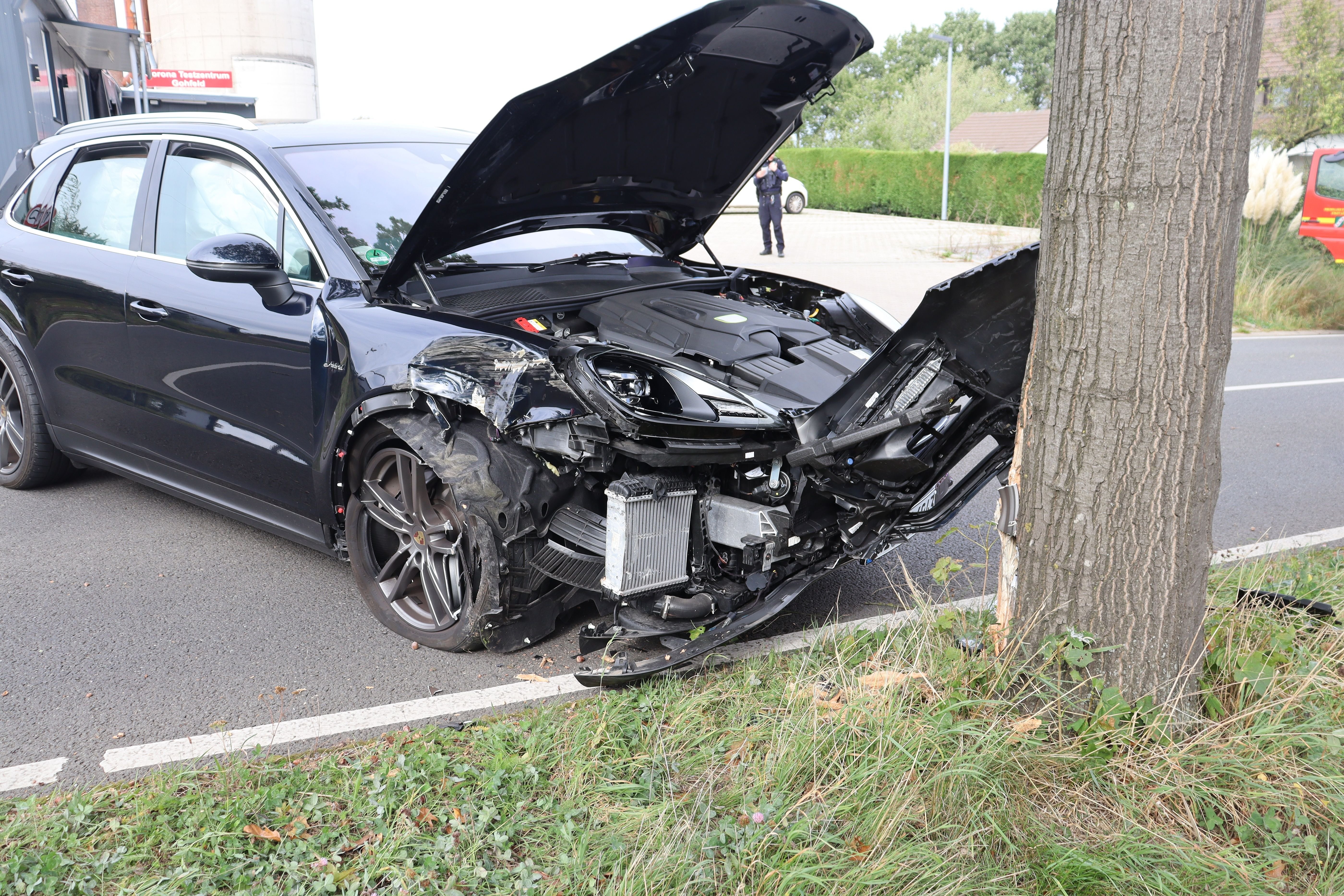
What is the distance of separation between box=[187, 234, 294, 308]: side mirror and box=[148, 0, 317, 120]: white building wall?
55.6m

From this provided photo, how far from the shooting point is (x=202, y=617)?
400 cm

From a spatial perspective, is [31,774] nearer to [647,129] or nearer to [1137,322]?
[647,129]

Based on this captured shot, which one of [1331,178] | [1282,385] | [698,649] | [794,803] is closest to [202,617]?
[698,649]

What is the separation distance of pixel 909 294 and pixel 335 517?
10986 mm

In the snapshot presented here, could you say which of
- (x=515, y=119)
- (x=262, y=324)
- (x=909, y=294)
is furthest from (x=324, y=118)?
(x=909, y=294)

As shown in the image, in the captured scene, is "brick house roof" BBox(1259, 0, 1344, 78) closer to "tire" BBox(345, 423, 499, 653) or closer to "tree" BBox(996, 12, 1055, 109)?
"tire" BBox(345, 423, 499, 653)

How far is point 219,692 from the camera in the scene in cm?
342

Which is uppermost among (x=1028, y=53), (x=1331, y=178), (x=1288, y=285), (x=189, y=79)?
(x=1028, y=53)

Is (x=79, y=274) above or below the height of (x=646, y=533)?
above

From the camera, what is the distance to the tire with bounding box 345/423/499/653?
3.50m

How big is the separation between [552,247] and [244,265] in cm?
141

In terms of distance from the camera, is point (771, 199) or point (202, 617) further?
point (771, 199)

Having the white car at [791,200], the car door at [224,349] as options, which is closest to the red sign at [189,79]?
the white car at [791,200]

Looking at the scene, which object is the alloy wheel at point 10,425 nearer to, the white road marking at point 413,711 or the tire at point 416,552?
the tire at point 416,552
